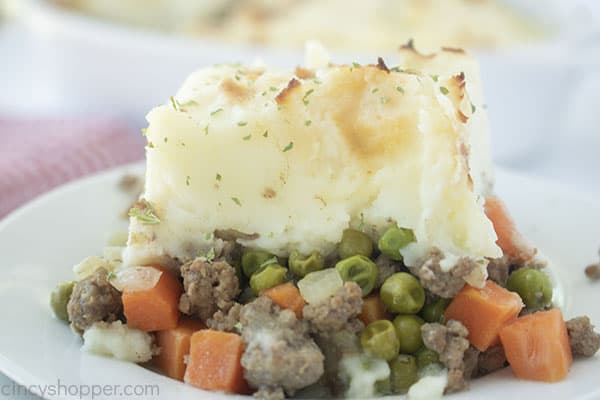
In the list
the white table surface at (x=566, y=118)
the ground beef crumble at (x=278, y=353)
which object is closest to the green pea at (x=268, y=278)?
the ground beef crumble at (x=278, y=353)

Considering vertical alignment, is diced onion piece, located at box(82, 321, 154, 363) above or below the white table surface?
below

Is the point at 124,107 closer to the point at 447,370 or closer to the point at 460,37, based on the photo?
the point at 460,37

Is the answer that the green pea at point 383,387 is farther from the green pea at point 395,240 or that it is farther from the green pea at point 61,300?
the green pea at point 61,300

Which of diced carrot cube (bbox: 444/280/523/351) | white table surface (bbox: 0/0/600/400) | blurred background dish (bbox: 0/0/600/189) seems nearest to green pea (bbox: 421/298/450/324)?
diced carrot cube (bbox: 444/280/523/351)

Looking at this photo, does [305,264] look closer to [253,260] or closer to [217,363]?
[253,260]

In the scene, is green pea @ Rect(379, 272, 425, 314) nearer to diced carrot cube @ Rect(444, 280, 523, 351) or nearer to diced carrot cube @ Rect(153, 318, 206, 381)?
diced carrot cube @ Rect(444, 280, 523, 351)

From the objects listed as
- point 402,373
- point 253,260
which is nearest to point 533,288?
point 402,373

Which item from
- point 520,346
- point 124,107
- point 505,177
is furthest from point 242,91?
point 124,107
